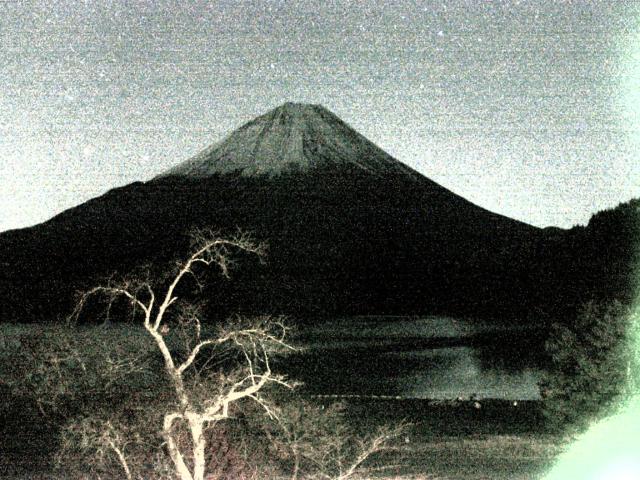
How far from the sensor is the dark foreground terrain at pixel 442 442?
23375 mm

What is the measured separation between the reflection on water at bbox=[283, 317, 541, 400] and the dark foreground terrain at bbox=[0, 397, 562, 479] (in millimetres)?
5975

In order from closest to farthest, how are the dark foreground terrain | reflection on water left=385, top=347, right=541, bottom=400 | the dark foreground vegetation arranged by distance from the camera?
the dark foreground vegetation → the dark foreground terrain → reflection on water left=385, top=347, right=541, bottom=400

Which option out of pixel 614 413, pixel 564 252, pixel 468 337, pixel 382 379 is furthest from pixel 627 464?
pixel 468 337

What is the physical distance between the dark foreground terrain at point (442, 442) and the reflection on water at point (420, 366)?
5.98 meters

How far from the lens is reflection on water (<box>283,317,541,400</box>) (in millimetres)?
44469

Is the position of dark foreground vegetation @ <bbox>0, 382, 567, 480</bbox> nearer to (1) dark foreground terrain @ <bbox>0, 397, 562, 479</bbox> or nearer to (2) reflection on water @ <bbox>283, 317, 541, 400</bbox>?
(1) dark foreground terrain @ <bbox>0, 397, 562, 479</bbox>

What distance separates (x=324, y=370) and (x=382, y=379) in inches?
246

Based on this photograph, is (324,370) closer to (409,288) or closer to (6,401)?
(6,401)

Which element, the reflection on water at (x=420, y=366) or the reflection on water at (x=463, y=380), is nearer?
the reflection on water at (x=463, y=380)

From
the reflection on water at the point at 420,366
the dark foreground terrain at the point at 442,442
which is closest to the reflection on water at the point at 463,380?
the reflection on water at the point at 420,366

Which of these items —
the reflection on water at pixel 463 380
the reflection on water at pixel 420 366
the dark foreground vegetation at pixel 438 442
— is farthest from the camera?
the reflection on water at pixel 420 366

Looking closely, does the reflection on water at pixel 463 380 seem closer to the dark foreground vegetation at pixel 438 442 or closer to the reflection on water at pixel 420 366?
the reflection on water at pixel 420 366

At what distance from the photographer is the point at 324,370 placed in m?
55.9

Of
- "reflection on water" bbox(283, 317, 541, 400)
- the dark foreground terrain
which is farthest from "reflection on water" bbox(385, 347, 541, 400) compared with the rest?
the dark foreground terrain
